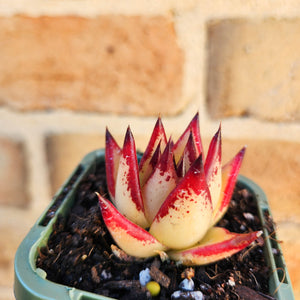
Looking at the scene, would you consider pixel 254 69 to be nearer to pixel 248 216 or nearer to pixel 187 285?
pixel 248 216

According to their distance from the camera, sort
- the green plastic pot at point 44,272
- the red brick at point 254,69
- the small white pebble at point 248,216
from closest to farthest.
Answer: the green plastic pot at point 44,272 → the small white pebble at point 248,216 → the red brick at point 254,69

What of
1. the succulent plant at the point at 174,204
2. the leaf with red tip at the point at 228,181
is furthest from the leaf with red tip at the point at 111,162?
the leaf with red tip at the point at 228,181

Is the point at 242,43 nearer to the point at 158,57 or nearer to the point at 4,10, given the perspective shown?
the point at 158,57

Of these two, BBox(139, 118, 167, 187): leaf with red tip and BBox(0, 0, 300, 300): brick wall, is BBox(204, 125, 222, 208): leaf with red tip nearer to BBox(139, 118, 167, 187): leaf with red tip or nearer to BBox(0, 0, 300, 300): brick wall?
BBox(139, 118, 167, 187): leaf with red tip

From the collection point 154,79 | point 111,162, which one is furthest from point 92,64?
point 111,162

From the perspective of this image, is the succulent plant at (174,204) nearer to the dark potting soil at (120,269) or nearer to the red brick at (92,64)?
the dark potting soil at (120,269)

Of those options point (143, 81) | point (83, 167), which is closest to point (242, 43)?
point (143, 81)
